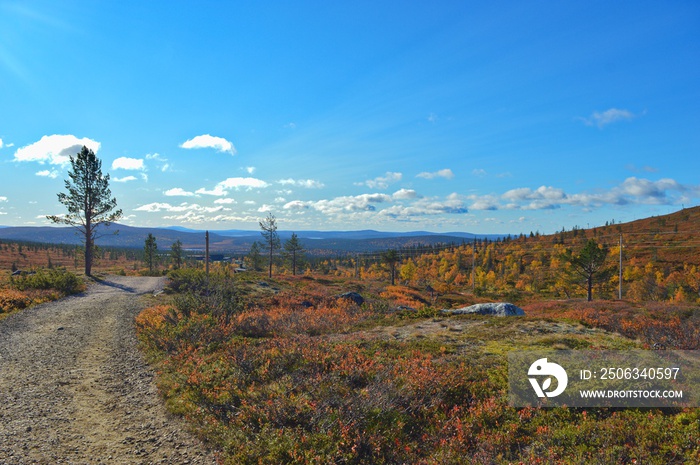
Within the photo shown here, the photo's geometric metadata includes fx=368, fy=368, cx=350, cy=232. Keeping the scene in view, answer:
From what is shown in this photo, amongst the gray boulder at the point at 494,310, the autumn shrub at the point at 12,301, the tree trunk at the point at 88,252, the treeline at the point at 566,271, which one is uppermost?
the tree trunk at the point at 88,252

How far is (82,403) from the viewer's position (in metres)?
8.62

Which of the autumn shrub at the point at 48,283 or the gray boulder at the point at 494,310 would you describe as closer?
the gray boulder at the point at 494,310

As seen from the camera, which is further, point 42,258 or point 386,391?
point 42,258

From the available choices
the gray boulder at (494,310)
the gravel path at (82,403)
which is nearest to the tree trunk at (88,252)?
the gravel path at (82,403)

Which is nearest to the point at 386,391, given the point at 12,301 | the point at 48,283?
the point at 12,301

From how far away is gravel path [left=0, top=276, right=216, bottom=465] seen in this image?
6.57 metres

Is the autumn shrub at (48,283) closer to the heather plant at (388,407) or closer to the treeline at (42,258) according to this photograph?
the treeline at (42,258)

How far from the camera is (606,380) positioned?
25.8 feet

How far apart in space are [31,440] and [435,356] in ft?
30.9

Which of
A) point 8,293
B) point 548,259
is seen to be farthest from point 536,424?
point 548,259

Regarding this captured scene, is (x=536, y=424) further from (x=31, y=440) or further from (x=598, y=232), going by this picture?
(x=598, y=232)

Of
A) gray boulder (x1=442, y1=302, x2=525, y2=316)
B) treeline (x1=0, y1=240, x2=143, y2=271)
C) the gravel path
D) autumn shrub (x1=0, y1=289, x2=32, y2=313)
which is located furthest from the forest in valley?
treeline (x1=0, y1=240, x2=143, y2=271)

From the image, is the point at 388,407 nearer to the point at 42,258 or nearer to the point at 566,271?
the point at 566,271

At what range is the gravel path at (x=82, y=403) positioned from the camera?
6.57 m
